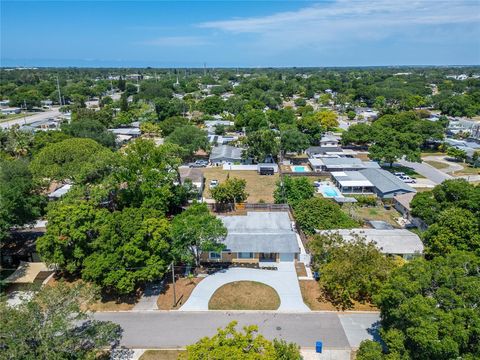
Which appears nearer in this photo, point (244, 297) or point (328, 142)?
point (244, 297)

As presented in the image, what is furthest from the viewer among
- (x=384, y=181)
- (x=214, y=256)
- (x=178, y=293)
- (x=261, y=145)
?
A: (x=261, y=145)

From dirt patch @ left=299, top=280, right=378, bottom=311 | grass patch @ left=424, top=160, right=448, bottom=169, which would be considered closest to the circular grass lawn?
dirt patch @ left=299, top=280, right=378, bottom=311

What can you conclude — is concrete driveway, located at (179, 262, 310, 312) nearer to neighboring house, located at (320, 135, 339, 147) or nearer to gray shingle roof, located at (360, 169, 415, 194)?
gray shingle roof, located at (360, 169, 415, 194)

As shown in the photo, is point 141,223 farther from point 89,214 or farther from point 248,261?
point 248,261

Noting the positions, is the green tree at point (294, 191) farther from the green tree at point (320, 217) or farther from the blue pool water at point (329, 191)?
the blue pool water at point (329, 191)

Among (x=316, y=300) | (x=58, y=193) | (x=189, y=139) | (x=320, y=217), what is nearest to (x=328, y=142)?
(x=189, y=139)

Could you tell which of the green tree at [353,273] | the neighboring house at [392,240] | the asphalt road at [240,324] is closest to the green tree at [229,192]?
the neighboring house at [392,240]

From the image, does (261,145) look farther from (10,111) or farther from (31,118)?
(10,111)
